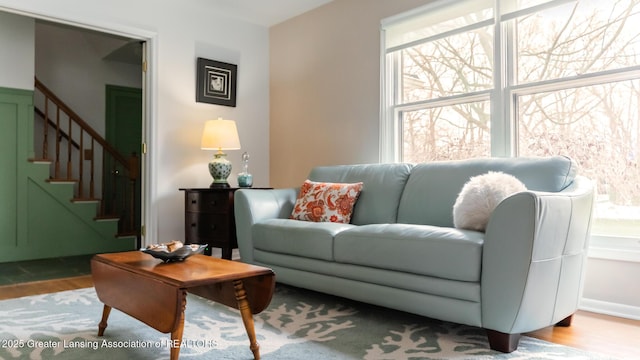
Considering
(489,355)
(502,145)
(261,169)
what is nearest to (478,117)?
(502,145)

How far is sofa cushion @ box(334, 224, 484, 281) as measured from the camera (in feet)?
6.80

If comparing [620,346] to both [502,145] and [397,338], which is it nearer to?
[397,338]

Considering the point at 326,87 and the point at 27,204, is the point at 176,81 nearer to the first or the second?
the point at 326,87

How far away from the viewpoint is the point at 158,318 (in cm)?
181

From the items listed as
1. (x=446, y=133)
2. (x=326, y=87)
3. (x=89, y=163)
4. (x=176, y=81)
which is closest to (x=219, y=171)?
(x=176, y=81)

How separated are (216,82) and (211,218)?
1.43 meters

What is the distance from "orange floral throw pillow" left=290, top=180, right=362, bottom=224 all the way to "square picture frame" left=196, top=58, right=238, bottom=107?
171cm

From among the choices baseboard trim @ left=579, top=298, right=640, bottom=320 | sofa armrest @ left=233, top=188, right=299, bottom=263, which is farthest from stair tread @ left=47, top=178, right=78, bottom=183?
baseboard trim @ left=579, top=298, right=640, bottom=320

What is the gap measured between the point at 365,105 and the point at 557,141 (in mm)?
1569

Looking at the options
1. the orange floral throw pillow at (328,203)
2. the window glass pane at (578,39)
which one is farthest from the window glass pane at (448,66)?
the orange floral throw pillow at (328,203)

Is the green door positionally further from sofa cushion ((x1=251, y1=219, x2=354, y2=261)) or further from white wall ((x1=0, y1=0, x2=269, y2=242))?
sofa cushion ((x1=251, y1=219, x2=354, y2=261))

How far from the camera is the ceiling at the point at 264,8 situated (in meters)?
4.38

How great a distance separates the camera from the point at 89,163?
5.70 meters

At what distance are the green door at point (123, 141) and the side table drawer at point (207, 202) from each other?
1992 millimetres
